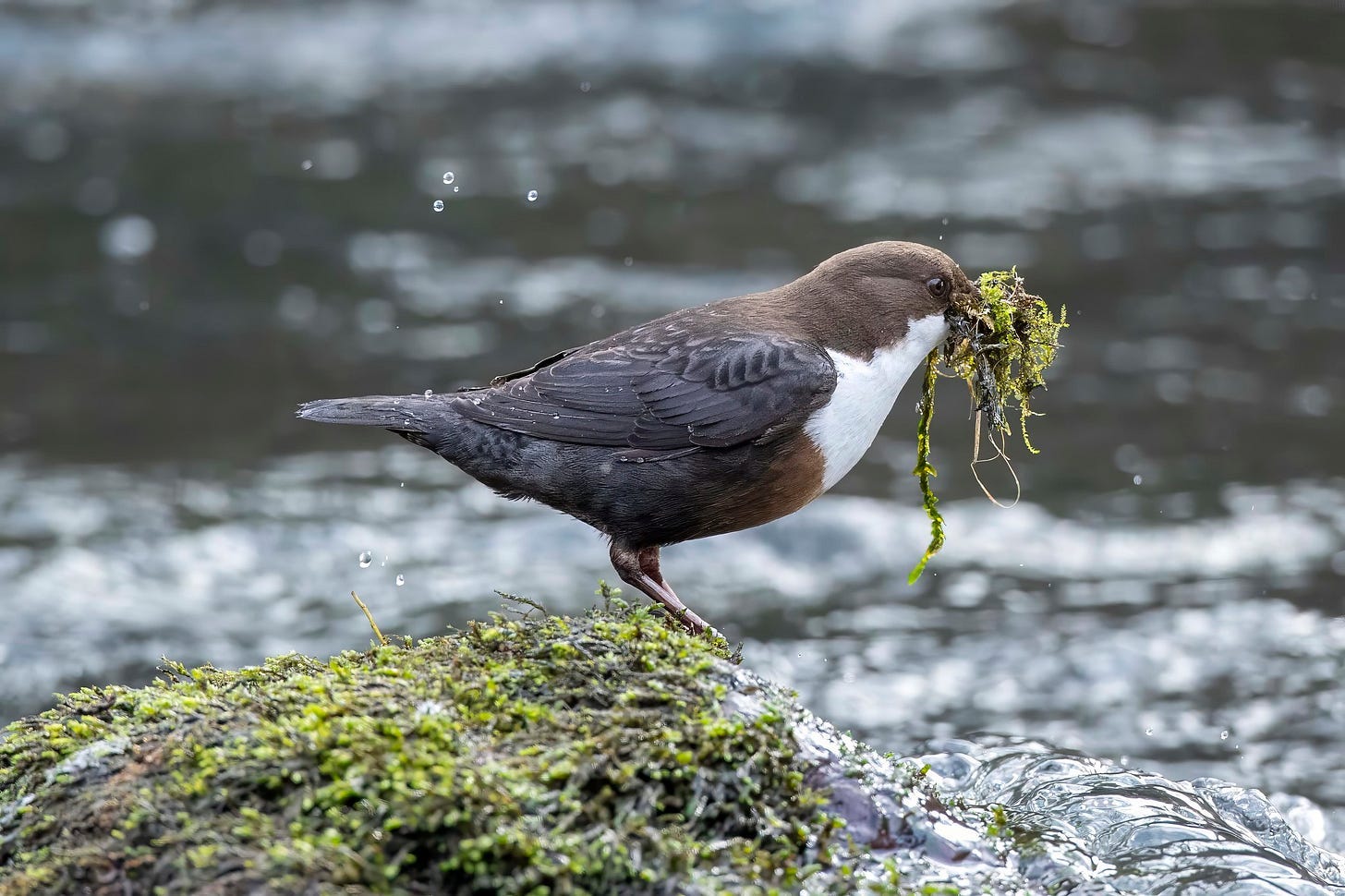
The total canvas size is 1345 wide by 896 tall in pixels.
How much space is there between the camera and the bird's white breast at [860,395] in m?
4.00

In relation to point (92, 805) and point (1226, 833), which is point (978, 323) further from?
point (92, 805)

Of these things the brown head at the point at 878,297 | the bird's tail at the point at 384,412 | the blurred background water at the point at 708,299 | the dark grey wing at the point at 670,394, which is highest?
the brown head at the point at 878,297

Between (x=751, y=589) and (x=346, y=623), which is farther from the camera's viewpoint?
(x=751, y=589)

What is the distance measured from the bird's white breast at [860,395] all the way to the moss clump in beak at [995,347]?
10 cm

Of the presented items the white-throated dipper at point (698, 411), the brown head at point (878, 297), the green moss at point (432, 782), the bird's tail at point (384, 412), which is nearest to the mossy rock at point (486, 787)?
the green moss at point (432, 782)

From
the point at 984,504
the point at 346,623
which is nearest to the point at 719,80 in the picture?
the point at 984,504

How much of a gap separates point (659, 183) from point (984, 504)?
454 centimetres

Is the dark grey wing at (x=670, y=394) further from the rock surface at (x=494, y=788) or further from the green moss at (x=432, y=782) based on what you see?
the green moss at (x=432, y=782)

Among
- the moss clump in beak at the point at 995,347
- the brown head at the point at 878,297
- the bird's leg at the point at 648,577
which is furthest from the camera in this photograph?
the moss clump in beak at the point at 995,347

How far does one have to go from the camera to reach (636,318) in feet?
30.3

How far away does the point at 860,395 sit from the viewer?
4090 millimetres

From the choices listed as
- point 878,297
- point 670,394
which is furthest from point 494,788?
point 878,297

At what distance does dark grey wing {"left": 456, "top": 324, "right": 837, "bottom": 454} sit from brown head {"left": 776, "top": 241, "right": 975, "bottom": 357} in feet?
0.48

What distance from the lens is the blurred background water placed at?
20.2 feet
